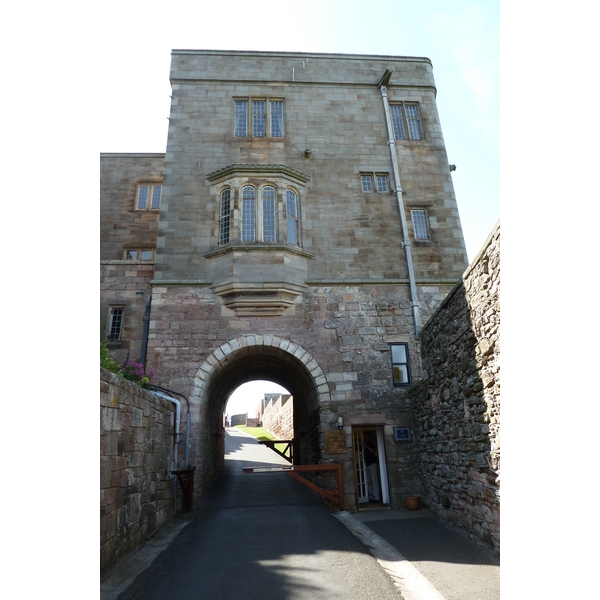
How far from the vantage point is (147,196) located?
1627 centimetres

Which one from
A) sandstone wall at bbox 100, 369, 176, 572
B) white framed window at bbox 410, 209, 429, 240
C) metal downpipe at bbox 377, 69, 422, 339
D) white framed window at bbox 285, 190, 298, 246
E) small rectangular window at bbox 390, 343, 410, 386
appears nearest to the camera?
sandstone wall at bbox 100, 369, 176, 572

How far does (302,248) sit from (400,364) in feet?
13.9

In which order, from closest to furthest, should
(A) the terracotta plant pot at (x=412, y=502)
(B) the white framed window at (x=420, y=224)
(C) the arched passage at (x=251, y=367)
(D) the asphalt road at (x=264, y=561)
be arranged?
(D) the asphalt road at (x=264, y=561) < (A) the terracotta plant pot at (x=412, y=502) < (C) the arched passage at (x=251, y=367) < (B) the white framed window at (x=420, y=224)

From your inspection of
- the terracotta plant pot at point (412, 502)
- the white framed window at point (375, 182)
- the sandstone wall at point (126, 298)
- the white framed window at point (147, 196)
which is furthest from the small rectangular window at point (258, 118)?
the terracotta plant pot at point (412, 502)

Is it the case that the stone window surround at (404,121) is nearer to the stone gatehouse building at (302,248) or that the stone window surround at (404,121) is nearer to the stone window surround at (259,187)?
the stone gatehouse building at (302,248)

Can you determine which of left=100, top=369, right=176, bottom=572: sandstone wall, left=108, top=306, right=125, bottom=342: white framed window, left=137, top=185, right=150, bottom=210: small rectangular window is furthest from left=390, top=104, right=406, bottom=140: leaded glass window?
left=100, top=369, right=176, bottom=572: sandstone wall

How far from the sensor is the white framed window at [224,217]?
482 inches

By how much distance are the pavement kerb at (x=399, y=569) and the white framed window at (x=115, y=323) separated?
318 inches

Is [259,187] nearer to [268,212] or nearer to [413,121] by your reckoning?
[268,212]

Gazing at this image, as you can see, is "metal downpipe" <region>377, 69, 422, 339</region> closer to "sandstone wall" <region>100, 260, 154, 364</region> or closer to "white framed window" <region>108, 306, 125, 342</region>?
"sandstone wall" <region>100, 260, 154, 364</region>

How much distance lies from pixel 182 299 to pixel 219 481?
6.65m

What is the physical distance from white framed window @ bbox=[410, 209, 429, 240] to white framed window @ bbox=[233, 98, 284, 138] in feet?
16.5

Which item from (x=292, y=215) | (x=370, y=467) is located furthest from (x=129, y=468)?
(x=292, y=215)

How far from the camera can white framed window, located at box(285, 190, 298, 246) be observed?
12.4 m
